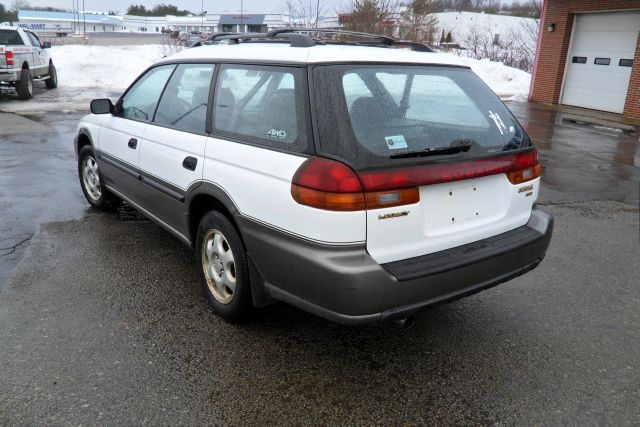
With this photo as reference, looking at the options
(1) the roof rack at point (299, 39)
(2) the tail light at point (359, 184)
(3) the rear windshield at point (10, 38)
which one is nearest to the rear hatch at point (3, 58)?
(3) the rear windshield at point (10, 38)

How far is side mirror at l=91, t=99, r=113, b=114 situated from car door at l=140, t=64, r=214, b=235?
3.31 ft

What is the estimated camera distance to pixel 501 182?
300 cm

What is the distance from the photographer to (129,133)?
433 cm

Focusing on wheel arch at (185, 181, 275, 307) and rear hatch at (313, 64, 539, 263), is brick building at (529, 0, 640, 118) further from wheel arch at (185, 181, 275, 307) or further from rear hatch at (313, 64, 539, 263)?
wheel arch at (185, 181, 275, 307)

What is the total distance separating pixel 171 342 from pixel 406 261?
1502mm

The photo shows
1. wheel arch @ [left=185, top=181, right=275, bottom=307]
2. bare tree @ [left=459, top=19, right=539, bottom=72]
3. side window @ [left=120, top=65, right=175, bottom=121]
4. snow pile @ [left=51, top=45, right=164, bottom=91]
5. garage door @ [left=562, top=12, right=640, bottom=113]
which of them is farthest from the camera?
bare tree @ [left=459, top=19, right=539, bottom=72]

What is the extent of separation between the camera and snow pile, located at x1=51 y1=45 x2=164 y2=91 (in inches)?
797

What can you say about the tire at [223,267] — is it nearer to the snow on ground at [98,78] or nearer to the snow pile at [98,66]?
the snow on ground at [98,78]

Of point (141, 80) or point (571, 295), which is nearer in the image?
point (571, 295)

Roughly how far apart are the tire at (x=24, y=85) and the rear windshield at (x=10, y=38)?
90 centimetres

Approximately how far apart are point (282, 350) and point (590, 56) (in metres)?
16.6

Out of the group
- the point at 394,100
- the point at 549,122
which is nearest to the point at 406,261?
the point at 394,100

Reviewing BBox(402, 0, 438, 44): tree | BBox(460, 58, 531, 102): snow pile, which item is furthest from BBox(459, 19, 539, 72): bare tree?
BBox(402, 0, 438, 44): tree

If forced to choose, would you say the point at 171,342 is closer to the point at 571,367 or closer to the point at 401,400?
the point at 401,400
